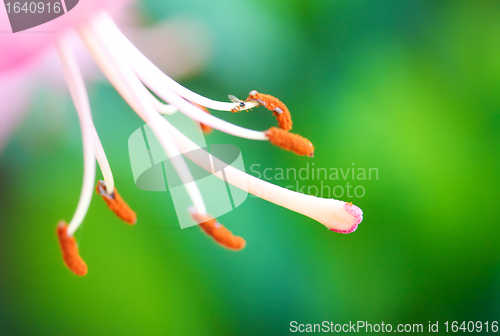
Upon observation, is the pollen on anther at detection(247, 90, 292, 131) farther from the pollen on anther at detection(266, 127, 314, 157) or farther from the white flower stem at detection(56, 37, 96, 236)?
the white flower stem at detection(56, 37, 96, 236)

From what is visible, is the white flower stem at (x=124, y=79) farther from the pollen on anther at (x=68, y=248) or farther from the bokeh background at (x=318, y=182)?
the bokeh background at (x=318, y=182)

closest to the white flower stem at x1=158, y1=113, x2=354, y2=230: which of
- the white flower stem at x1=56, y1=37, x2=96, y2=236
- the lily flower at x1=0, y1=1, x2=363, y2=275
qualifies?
the lily flower at x1=0, y1=1, x2=363, y2=275

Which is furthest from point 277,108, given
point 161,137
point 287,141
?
point 161,137

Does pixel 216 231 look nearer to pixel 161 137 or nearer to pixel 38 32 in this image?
pixel 161 137

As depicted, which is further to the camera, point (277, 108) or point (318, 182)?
point (318, 182)

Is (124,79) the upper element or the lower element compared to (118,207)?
upper

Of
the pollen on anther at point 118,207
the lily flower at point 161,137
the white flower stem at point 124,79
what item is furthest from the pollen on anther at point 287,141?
the pollen on anther at point 118,207

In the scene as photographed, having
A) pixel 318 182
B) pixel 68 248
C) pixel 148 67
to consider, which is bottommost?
pixel 68 248
